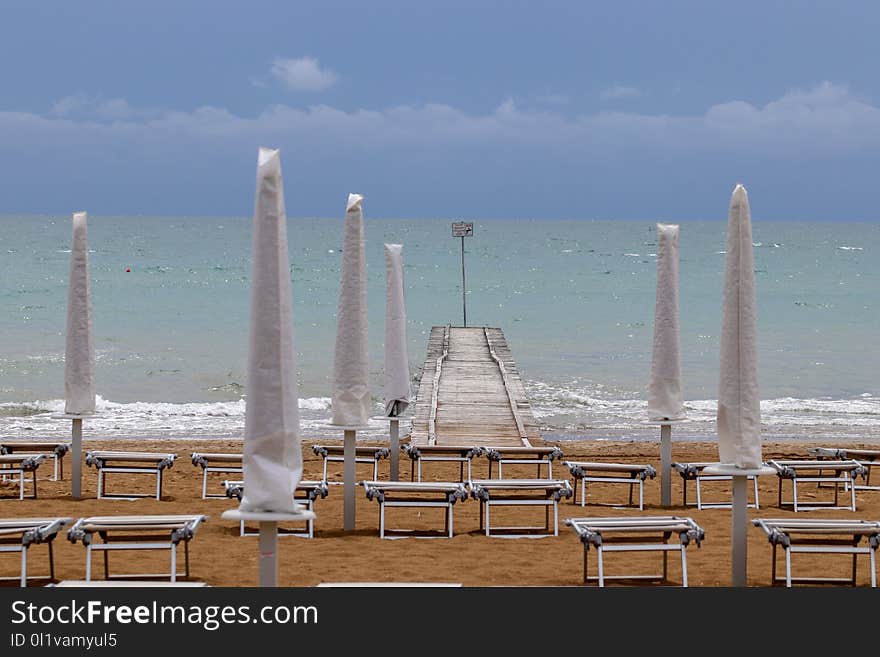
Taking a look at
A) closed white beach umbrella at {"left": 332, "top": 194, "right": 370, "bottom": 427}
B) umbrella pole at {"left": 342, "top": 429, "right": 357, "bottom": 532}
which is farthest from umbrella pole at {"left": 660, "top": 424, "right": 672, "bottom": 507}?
closed white beach umbrella at {"left": 332, "top": 194, "right": 370, "bottom": 427}

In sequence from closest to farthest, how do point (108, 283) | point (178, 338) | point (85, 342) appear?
point (85, 342) < point (178, 338) < point (108, 283)

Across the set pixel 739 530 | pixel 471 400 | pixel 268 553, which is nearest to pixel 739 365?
pixel 739 530

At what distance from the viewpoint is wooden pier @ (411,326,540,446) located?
1570 cm

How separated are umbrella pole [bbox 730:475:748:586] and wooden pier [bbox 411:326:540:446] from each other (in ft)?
25.0

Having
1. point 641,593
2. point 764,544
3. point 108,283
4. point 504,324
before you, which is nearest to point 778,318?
point 504,324

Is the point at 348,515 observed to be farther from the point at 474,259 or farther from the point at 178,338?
the point at 474,259

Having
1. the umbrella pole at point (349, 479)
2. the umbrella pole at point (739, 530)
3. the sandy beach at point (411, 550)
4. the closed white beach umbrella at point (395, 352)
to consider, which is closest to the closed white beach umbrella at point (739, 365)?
the umbrella pole at point (739, 530)

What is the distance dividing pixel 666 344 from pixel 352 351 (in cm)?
312

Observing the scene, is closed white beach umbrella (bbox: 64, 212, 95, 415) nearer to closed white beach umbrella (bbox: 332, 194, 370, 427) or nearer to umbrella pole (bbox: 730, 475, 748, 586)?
closed white beach umbrella (bbox: 332, 194, 370, 427)

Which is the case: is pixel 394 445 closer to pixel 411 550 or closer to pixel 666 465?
pixel 666 465

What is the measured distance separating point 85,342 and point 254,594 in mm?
6097

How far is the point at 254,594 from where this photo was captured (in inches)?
210

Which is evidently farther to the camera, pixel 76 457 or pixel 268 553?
pixel 76 457

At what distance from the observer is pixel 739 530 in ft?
23.8
